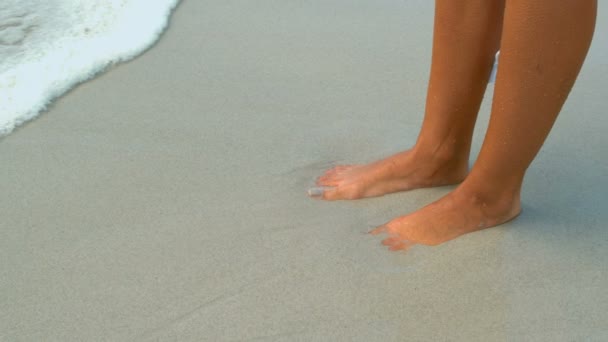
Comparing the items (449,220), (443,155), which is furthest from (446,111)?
(449,220)

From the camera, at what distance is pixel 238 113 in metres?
1.91

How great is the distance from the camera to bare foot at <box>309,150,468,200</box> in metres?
1.54

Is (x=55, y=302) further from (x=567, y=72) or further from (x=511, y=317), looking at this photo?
(x=567, y=72)

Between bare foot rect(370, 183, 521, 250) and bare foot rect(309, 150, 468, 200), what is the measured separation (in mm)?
131

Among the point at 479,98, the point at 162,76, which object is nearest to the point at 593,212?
the point at 479,98

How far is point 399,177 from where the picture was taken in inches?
61.3

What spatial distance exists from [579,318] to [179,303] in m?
0.69

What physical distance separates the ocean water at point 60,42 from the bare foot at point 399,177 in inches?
36.1

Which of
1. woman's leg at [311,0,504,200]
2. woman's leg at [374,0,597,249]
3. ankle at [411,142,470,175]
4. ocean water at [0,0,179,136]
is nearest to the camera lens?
woman's leg at [374,0,597,249]

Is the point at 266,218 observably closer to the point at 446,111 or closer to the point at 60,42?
the point at 446,111

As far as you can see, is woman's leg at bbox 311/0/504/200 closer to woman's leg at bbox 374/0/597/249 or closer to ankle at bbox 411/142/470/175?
ankle at bbox 411/142/470/175

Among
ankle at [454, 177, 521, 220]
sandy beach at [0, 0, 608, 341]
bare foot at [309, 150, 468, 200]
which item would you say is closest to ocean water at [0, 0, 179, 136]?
sandy beach at [0, 0, 608, 341]

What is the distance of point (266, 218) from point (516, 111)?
1.80ft

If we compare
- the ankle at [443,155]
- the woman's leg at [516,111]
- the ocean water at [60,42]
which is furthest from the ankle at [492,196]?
the ocean water at [60,42]
